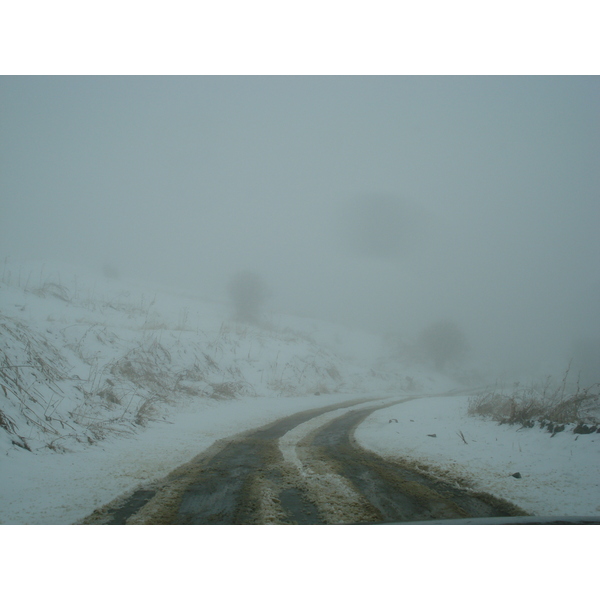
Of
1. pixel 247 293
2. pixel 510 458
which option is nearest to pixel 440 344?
pixel 247 293

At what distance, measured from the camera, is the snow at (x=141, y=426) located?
172 inches

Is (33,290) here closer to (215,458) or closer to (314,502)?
(215,458)

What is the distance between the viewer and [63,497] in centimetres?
393

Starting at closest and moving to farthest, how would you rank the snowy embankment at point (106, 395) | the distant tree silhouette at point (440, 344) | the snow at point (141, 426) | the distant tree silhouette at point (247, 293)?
1. the snow at point (141, 426)
2. the snowy embankment at point (106, 395)
3. the distant tree silhouette at point (247, 293)
4. the distant tree silhouette at point (440, 344)

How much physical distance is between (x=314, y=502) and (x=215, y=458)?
3086mm

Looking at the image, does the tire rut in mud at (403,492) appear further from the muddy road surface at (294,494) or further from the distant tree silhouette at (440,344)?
the distant tree silhouette at (440,344)

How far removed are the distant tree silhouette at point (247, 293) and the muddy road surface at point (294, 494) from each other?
36295 millimetres

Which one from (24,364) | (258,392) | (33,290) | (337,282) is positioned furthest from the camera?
(337,282)

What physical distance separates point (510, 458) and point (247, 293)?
128ft

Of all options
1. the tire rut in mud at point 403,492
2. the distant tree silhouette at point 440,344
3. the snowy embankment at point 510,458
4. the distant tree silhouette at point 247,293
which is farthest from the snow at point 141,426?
the distant tree silhouette at point 440,344

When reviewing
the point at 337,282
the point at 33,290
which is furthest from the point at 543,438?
the point at 337,282

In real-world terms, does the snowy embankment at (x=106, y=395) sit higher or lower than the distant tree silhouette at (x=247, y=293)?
lower

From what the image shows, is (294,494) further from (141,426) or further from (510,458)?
(141,426)

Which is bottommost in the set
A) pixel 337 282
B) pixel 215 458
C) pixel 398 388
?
pixel 398 388
